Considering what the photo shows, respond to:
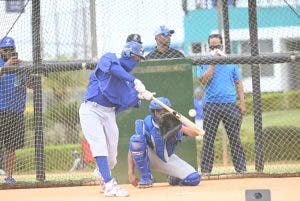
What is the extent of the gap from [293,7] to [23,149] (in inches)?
173

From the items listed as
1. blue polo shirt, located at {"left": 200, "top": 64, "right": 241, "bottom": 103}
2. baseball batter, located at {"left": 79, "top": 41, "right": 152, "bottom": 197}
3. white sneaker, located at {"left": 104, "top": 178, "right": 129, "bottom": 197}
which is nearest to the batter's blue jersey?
baseball batter, located at {"left": 79, "top": 41, "right": 152, "bottom": 197}

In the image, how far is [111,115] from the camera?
8.12 m

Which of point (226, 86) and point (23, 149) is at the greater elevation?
point (226, 86)

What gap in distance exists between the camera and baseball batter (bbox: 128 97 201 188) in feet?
28.0

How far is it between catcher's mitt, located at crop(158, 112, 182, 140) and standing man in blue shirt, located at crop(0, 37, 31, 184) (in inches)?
96.9

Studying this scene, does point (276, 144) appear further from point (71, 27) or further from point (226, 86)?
point (71, 27)

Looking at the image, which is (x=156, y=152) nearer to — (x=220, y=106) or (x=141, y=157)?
(x=141, y=157)

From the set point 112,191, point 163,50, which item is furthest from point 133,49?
point 163,50

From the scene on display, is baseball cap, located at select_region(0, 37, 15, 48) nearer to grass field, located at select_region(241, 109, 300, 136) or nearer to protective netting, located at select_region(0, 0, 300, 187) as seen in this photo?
protective netting, located at select_region(0, 0, 300, 187)

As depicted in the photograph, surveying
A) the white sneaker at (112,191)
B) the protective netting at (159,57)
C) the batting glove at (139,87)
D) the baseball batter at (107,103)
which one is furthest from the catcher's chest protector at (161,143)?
the batting glove at (139,87)

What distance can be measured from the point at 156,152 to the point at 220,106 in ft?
4.64

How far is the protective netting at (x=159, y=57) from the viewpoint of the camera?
9719 millimetres

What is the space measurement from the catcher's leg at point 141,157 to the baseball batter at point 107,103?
1.33 feet

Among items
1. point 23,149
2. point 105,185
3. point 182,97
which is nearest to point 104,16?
point 182,97
